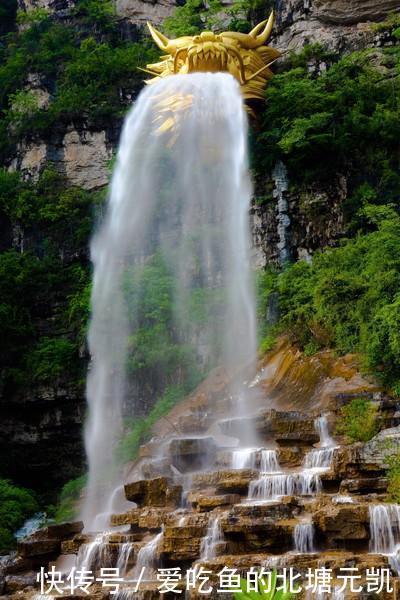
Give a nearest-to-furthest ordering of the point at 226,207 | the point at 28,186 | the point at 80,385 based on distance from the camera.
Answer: the point at 80,385 → the point at 226,207 → the point at 28,186

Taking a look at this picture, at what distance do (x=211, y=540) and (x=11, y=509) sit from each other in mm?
8048

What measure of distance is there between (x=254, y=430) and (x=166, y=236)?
987 centimetres

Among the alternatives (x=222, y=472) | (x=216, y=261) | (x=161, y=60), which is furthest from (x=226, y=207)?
(x=222, y=472)

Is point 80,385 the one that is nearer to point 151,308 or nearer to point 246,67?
point 151,308

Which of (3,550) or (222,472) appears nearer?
(222,472)

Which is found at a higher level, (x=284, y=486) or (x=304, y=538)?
(x=284, y=486)

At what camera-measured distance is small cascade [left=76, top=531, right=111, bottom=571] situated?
13070mm

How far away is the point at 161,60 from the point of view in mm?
27844

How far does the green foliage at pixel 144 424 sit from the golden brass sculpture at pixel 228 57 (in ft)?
31.5

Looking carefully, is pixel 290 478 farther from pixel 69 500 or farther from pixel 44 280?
pixel 44 280

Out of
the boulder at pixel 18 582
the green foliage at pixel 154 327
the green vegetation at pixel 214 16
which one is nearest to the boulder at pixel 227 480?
the boulder at pixel 18 582

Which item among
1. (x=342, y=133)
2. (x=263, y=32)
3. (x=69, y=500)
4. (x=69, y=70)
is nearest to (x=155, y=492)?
(x=69, y=500)

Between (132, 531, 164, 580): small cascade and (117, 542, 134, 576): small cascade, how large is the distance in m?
0.21

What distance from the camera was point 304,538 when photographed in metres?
11.8
